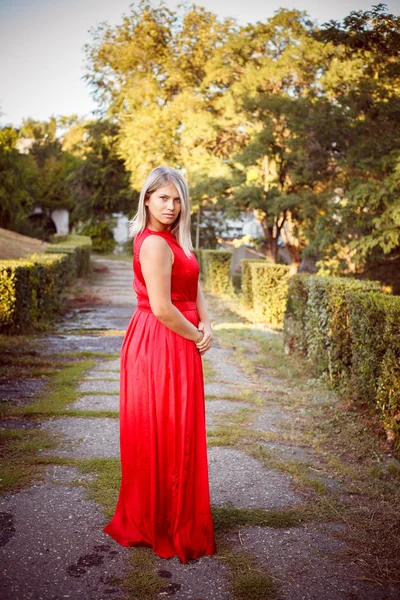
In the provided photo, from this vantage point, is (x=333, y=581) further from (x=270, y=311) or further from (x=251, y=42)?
(x=251, y=42)

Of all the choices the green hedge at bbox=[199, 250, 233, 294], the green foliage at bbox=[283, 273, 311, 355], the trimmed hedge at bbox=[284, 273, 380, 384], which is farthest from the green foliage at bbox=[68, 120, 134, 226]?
the trimmed hedge at bbox=[284, 273, 380, 384]

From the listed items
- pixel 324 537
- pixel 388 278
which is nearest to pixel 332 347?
pixel 324 537

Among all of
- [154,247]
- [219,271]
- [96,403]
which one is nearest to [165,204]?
[154,247]

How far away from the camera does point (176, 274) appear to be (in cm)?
316

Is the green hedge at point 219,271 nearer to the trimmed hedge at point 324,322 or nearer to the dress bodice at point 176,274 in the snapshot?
the trimmed hedge at point 324,322

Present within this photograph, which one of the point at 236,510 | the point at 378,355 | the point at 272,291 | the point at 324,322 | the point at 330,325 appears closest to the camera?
the point at 236,510

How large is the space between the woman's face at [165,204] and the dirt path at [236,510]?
1.82 metres

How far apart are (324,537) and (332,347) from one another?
4.08 m

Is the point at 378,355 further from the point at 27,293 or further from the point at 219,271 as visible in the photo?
the point at 219,271

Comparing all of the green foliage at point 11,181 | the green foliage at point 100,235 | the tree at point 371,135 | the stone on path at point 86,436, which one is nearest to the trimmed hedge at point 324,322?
the stone on path at point 86,436

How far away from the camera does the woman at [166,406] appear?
10.3 feet

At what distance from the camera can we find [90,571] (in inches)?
118

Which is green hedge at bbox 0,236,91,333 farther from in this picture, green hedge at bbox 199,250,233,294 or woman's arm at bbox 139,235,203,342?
green hedge at bbox 199,250,233,294

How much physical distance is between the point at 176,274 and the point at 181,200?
39cm
